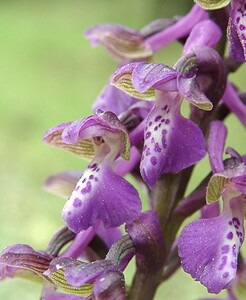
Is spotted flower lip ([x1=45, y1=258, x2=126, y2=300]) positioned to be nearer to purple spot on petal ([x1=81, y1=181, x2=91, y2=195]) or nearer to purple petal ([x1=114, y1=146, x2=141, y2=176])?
purple spot on petal ([x1=81, y1=181, x2=91, y2=195])

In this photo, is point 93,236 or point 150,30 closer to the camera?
point 93,236

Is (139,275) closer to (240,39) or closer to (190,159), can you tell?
(190,159)

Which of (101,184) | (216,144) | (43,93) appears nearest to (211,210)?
(216,144)

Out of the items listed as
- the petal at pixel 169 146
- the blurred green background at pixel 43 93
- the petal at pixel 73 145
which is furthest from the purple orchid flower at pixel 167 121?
the blurred green background at pixel 43 93

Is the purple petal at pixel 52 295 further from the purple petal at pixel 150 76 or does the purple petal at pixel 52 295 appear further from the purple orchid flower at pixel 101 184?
the purple petal at pixel 150 76

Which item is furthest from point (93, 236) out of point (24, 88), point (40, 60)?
point (40, 60)

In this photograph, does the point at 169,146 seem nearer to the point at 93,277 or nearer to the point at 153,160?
the point at 153,160

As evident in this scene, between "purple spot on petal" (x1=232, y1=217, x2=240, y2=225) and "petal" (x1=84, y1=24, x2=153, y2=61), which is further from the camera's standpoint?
"petal" (x1=84, y1=24, x2=153, y2=61)

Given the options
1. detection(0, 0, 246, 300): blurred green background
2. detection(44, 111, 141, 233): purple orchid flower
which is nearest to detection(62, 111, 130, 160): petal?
detection(44, 111, 141, 233): purple orchid flower
